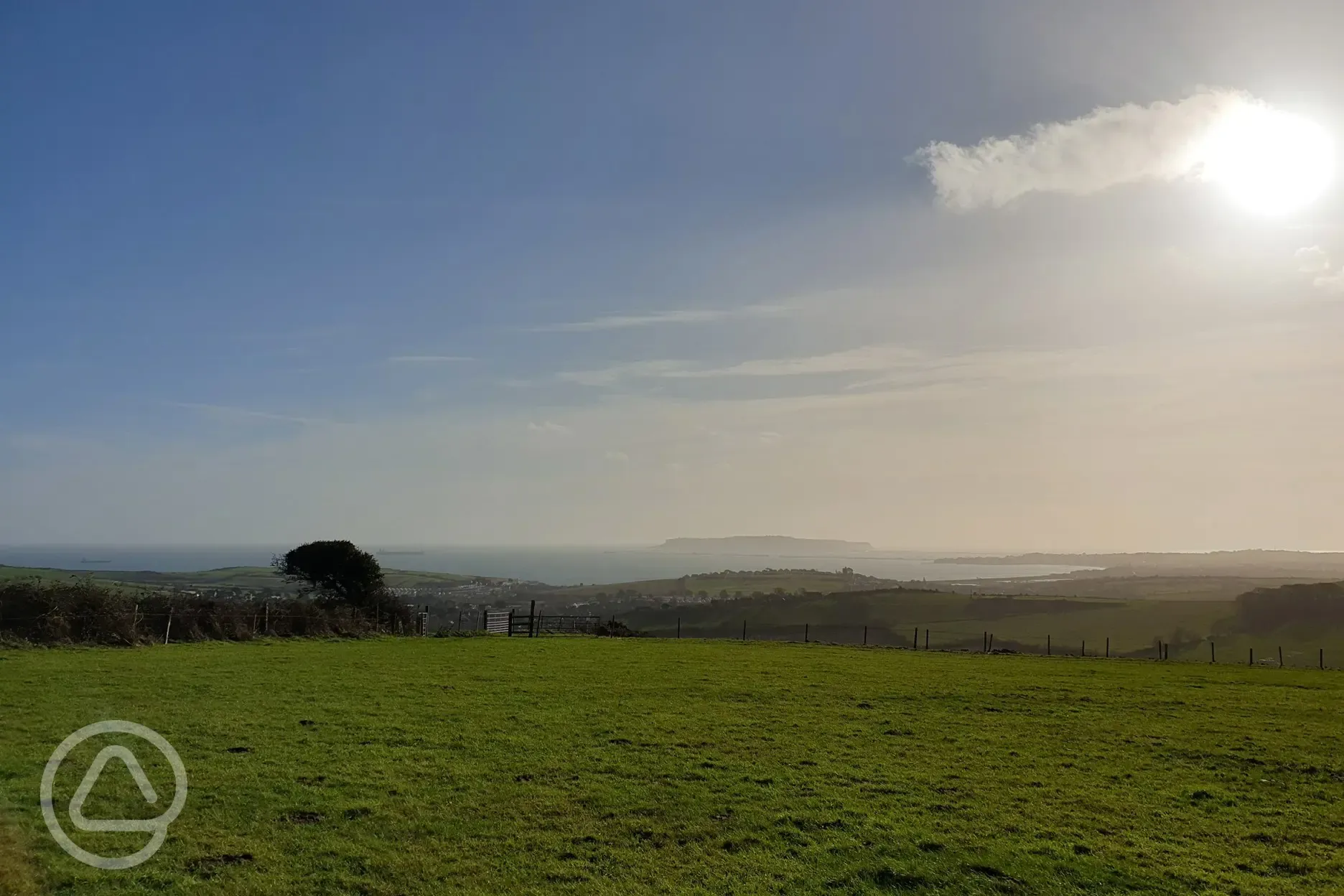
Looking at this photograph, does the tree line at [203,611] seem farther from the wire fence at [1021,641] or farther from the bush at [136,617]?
the wire fence at [1021,641]

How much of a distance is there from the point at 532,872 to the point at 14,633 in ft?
96.8

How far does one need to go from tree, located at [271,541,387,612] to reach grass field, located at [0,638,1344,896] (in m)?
29.1

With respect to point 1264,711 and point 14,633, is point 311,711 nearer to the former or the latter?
point 14,633

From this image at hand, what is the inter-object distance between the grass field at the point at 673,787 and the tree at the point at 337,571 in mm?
29125

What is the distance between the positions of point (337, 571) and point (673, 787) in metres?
46.8

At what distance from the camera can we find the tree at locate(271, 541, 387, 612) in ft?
175

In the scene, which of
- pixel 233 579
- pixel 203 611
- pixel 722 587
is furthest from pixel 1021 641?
pixel 233 579

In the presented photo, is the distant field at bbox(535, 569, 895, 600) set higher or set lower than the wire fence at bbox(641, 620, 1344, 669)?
lower

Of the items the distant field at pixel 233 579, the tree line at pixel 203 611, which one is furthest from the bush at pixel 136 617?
the distant field at pixel 233 579

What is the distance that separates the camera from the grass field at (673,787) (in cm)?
895

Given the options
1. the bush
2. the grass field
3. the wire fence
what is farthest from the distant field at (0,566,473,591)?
the grass field

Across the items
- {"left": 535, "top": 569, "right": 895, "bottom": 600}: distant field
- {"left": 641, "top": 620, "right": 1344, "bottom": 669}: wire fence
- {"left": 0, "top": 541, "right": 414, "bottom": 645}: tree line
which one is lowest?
{"left": 535, "top": 569, "right": 895, "bottom": 600}: distant field

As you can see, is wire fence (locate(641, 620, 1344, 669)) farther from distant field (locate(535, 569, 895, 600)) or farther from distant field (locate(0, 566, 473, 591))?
distant field (locate(535, 569, 895, 600))

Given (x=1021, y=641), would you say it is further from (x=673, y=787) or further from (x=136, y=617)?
(x=673, y=787)
